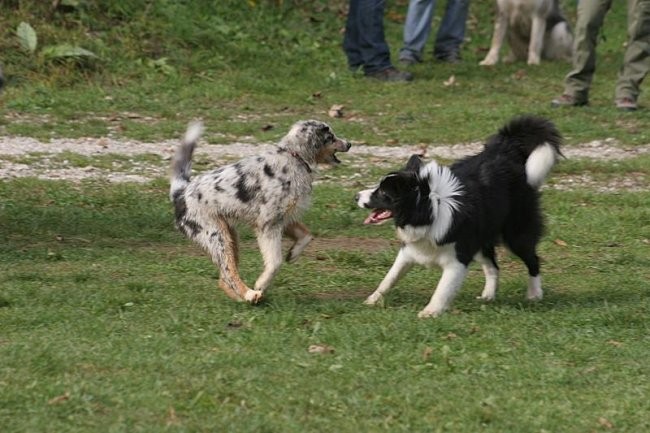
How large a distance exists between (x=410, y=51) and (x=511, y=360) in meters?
10.0

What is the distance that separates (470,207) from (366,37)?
25.7 feet

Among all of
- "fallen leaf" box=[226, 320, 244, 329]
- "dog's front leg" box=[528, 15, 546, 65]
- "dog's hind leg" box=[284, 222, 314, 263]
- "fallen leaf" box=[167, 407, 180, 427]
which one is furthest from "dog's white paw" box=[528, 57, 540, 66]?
"fallen leaf" box=[167, 407, 180, 427]

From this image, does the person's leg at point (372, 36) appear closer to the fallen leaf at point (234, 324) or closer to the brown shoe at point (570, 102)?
the brown shoe at point (570, 102)

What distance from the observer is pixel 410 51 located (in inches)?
610

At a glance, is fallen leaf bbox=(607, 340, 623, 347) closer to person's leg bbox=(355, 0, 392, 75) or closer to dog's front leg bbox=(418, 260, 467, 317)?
dog's front leg bbox=(418, 260, 467, 317)

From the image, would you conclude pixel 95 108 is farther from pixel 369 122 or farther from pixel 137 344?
pixel 137 344

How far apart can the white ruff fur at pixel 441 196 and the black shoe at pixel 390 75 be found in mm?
7630

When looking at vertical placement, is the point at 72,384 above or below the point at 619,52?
above

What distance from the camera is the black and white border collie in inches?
264

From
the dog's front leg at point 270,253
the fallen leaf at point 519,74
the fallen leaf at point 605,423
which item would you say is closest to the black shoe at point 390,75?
the fallen leaf at point 519,74

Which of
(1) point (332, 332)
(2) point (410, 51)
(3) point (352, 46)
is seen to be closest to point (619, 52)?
(2) point (410, 51)

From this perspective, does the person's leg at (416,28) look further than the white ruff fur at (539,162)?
Yes

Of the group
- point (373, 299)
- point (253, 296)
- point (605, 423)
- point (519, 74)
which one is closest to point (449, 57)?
point (519, 74)

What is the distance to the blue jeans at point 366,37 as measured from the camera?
1423 cm
